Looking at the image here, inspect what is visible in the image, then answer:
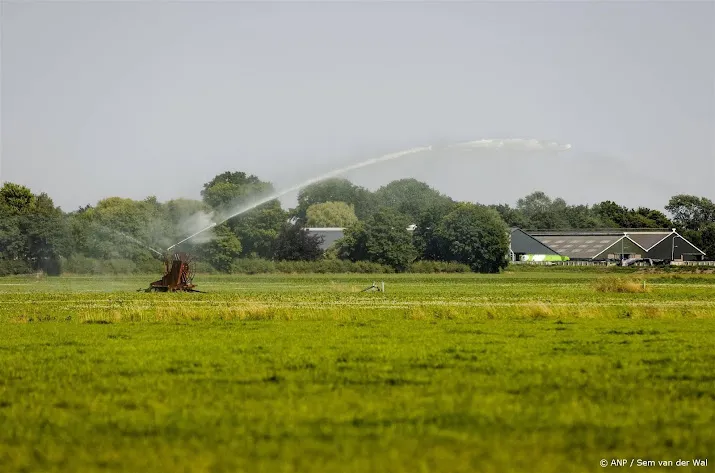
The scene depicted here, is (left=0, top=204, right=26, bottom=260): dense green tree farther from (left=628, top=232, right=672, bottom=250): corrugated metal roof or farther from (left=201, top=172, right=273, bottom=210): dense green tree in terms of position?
(left=628, top=232, right=672, bottom=250): corrugated metal roof

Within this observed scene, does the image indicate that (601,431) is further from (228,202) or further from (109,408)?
(228,202)

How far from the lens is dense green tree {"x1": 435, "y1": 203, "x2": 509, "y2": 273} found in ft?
475

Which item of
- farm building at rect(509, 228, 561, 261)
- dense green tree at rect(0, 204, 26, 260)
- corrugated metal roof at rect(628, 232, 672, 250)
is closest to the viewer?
Answer: dense green tree at rect(0, 204, 26, 260)

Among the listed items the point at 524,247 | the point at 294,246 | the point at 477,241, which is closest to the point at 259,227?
the point at 294,246

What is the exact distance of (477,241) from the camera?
478 feet

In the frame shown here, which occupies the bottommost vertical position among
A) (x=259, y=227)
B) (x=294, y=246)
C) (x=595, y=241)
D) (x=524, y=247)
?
(x=524, y=247)

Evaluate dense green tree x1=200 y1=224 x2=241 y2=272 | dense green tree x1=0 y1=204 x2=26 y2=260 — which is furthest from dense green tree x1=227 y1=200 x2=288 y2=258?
dense green tree x1=0 y1=204 x2=26 y2=260

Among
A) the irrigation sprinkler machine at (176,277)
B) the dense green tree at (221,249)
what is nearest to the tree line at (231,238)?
the dense green tree at (221,249)

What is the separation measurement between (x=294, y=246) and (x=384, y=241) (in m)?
12.8

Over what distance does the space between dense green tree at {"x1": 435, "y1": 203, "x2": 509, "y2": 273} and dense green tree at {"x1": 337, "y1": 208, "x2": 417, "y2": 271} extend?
7545 mm

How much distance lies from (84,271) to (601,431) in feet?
386

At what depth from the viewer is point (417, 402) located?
20297 mm

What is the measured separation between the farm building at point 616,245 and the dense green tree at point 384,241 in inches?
2121

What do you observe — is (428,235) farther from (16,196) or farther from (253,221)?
(16,196)
